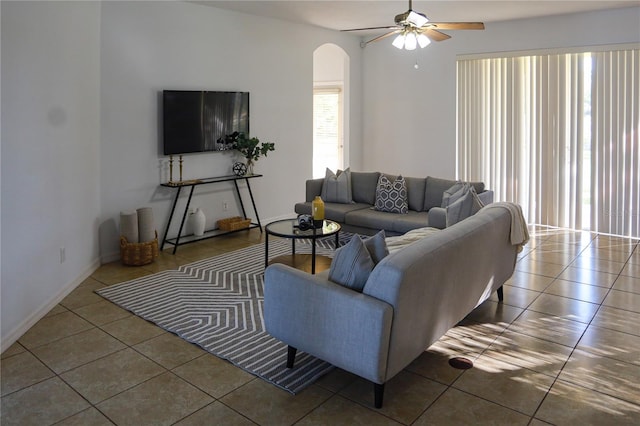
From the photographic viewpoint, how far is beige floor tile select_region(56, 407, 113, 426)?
249cm

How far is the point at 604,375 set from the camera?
9.64 ft

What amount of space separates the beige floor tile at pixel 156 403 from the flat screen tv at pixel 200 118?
334cm

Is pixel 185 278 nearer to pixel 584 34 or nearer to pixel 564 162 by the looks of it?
pixel 564 162

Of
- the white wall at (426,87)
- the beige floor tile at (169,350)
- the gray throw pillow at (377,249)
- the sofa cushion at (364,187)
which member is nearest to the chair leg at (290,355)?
the beige floor tile at (169,350)

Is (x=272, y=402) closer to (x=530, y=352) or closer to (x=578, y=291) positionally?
(x=530, y=352)

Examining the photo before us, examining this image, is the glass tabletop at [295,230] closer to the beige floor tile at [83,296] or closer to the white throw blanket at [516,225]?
the white throw blanket at [516,225]

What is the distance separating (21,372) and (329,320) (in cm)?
187

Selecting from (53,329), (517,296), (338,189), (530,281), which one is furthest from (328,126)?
(53,329)

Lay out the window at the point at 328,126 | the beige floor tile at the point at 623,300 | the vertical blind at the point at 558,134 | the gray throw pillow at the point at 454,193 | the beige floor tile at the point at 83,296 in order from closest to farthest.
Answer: the beige floor tile at the point at 623,300 < the beige floor tile at the point at 83,296 < the gray throw pillow at the point at 454,193 < the vertical blind at the point at 558,134 < the window at the point at 328,126

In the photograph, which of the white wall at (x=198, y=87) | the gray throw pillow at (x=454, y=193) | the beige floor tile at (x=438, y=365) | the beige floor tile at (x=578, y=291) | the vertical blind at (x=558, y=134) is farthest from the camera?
the vertical blind at (x=558, y=134)

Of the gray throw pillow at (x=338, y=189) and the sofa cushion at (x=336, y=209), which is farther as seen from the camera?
the gray throw pillow at (x=338, y=189)

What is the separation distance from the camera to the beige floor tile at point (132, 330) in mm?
3471

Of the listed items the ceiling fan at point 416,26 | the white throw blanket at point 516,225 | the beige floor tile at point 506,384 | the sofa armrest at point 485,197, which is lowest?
the beige floor tile at point 506,384

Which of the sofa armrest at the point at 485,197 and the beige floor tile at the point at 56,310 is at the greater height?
the sofa armrest at the point at 485,197
